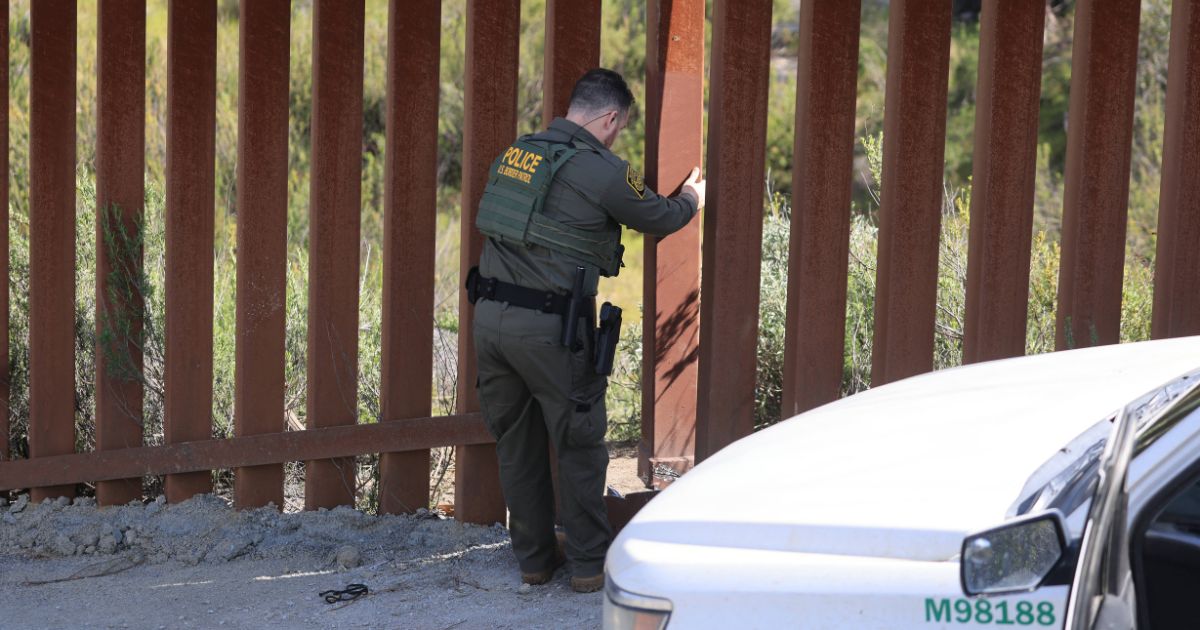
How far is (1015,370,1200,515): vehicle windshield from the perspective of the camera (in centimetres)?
185

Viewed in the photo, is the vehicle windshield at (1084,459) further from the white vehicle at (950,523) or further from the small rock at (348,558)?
the small rock at (348,558)

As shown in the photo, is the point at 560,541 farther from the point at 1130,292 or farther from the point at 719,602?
the point at 1130,292

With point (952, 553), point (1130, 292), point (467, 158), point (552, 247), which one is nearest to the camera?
point (952, 553)

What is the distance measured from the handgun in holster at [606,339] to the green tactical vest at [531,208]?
0.18m

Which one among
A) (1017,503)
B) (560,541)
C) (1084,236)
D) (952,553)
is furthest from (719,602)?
(1084,236)

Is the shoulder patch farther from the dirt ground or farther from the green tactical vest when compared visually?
the dirt ground

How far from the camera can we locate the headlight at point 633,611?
2.03 m

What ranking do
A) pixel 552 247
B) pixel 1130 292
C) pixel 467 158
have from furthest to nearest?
pixel 1130 292, pixel 467 158, pixel 552 247

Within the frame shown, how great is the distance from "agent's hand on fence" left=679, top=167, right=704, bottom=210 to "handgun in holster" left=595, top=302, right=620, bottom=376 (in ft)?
1.75

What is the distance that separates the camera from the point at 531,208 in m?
3.76

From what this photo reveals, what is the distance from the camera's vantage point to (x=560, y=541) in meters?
4.37

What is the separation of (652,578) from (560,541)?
7.71 feet

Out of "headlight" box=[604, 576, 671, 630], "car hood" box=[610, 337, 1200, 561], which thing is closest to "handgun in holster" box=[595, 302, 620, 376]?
"car hood" box=[610, 337, 1200, 561]

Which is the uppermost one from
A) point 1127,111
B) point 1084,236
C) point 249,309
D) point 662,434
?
point 1127,111
